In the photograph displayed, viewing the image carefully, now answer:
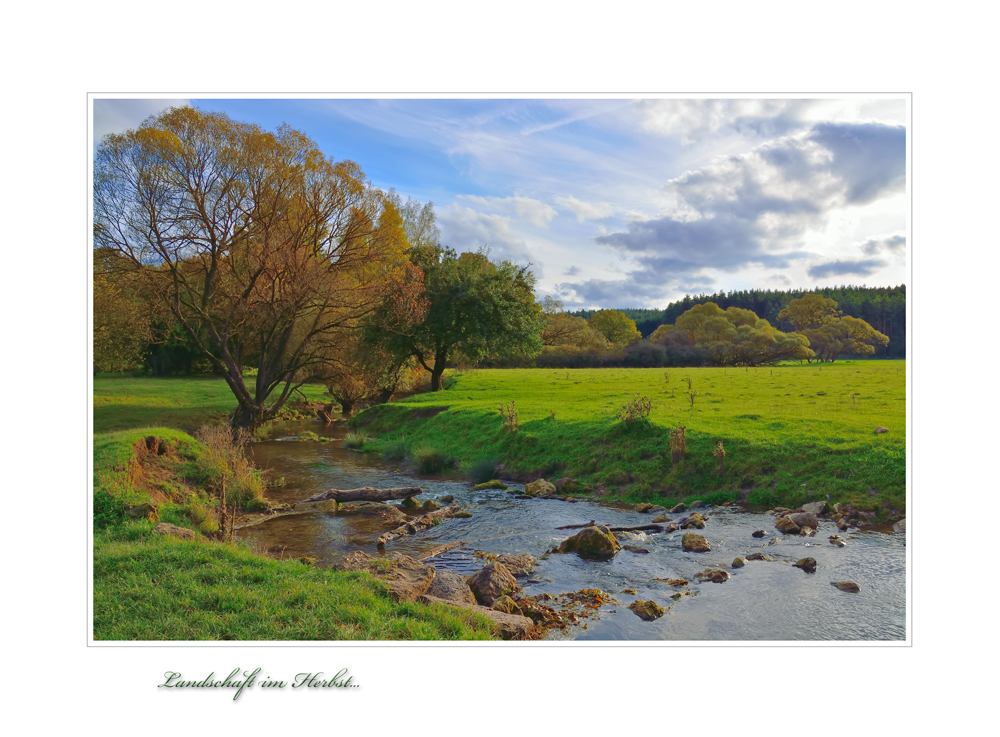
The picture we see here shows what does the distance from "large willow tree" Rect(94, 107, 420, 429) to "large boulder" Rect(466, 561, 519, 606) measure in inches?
525

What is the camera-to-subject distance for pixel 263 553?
31.9 feet

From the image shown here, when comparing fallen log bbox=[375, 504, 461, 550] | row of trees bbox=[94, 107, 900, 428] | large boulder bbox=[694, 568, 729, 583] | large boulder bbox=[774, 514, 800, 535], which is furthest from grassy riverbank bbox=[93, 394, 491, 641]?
large boulder bbox=[774, 514, 800, 535]

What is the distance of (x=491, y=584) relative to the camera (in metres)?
8.02

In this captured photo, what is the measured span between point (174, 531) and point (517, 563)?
6374mm

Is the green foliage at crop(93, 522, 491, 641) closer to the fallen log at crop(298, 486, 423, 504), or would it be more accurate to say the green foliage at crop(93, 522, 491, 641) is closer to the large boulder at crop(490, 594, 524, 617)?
the large boulder at crop(490, 594, 524, 617)

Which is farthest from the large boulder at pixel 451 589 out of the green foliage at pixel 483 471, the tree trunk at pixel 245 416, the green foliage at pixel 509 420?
the tree trunk at pixel 245 416

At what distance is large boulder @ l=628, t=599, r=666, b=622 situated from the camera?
7320mm

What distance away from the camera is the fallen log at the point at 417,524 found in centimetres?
1142

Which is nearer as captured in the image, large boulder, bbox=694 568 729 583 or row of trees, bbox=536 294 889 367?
large boulder, bbox=694 568 729 583

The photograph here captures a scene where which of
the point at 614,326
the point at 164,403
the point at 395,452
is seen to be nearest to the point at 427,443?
the point at 395,452

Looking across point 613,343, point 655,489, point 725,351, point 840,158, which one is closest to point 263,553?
point 655,489

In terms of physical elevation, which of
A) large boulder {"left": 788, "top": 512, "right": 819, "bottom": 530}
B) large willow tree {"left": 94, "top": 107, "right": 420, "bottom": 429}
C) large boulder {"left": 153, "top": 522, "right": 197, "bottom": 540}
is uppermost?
large willow tree {"left": 94, "top": 107, "right": 420, "bottom": 429}

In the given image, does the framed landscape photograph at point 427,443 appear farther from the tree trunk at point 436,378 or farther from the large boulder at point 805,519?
the tree trunk at point 436,378

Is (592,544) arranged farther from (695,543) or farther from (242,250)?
(242,250)
